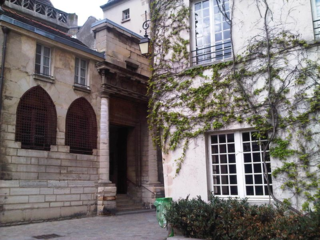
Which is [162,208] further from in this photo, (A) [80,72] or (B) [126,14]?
(B) [126,14]

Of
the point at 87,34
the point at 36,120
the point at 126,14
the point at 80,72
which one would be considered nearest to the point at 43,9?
the point at 87,34

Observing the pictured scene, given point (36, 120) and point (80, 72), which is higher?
point (80, 72)

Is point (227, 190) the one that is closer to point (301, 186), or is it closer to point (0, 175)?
point (301, 186)

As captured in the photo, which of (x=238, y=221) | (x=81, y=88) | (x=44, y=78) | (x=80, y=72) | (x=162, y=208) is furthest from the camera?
(x=80, y=72)

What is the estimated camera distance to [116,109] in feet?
48.8

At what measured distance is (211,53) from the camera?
7.29 meters

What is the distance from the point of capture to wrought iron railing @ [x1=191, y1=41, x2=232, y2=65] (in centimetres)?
713

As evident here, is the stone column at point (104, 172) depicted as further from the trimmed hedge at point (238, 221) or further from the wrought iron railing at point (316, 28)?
the wrought iron railing at point (316, 28)

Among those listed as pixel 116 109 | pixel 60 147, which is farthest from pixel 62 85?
pixel 116 109

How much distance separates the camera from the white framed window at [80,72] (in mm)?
12758

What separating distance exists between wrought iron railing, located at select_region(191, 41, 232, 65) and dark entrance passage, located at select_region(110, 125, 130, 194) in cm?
906

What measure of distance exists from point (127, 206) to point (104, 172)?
2.34m

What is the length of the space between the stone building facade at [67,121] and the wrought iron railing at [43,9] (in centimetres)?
464

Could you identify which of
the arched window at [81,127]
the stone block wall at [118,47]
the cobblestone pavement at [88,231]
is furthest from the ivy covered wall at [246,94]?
the stone block wall at [118,47]
